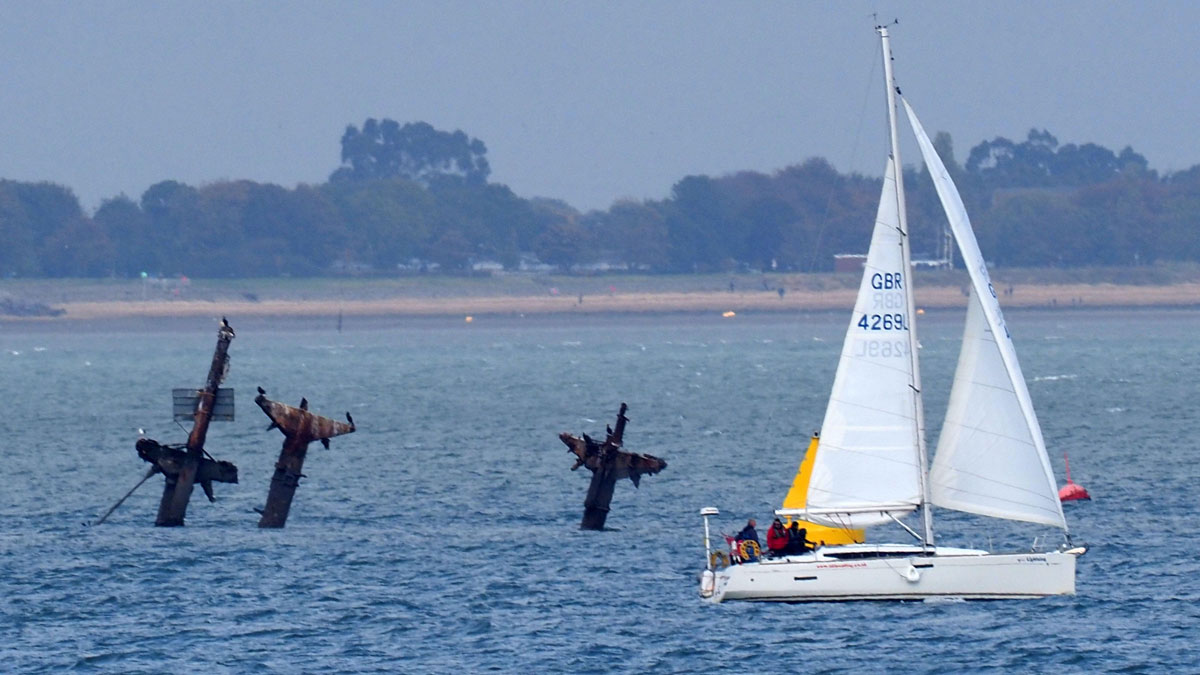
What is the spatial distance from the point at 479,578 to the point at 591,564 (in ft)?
8.45

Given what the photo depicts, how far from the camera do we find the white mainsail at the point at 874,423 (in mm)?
35812

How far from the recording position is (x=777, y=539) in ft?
120

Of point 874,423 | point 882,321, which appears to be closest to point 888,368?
point 882,321

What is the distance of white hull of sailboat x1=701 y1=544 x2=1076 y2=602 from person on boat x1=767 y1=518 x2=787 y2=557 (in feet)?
1.30

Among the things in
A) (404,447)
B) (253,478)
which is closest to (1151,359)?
(404,447)

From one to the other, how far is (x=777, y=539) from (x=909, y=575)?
2.51m

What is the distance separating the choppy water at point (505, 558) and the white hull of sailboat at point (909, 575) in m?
0.41

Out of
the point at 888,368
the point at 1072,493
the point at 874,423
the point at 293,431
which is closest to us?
the point at 888,368

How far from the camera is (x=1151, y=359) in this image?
143125 mm

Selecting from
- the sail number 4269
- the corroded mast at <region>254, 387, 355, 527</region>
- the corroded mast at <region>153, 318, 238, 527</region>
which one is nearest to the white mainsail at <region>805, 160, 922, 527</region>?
the sail number 4269

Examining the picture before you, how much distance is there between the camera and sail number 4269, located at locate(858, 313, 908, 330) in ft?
117

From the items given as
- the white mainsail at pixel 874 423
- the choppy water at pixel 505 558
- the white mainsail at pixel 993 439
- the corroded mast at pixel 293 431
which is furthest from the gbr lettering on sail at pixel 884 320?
the corroded mast at pixel 293 431

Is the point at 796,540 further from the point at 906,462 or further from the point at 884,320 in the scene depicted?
the point at 884,320

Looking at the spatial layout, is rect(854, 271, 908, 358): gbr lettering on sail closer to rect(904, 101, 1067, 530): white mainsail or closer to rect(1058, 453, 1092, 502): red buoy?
rect(904, 101, 1067, 530): white mainsail
